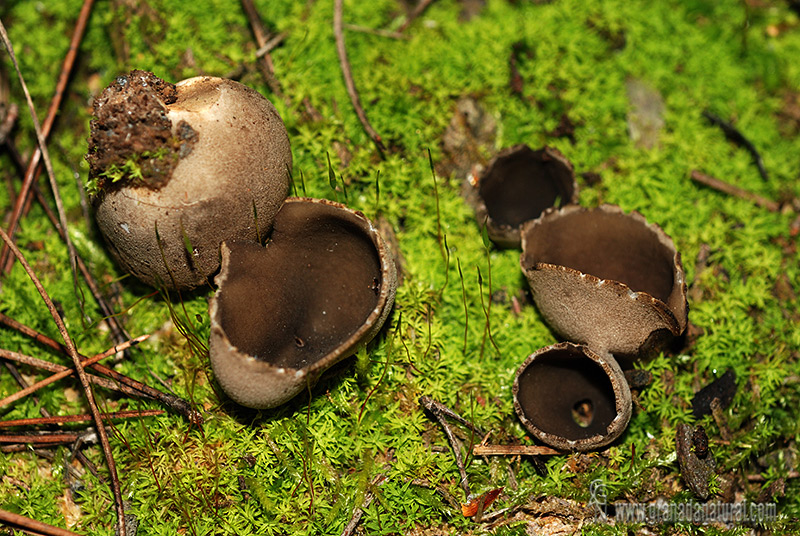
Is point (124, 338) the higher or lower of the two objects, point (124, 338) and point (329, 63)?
the lower

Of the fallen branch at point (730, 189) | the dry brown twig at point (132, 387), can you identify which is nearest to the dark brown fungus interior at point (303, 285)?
the dry brown twig at point (132, 387)

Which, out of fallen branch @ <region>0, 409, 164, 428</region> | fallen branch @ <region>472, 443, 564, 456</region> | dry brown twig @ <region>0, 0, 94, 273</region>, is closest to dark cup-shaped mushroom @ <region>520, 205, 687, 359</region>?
fallen branch @ <region>472, 443, 564, 456</region>

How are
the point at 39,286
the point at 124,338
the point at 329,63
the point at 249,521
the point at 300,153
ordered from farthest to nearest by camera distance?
the point at 329,63
the point at 300,153
the point at 124,338
the point at 39,286
the point at 249,521

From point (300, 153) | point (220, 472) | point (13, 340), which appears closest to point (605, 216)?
point (300, 153)

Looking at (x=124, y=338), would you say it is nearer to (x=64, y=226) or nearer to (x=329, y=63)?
(x=64, y=226)

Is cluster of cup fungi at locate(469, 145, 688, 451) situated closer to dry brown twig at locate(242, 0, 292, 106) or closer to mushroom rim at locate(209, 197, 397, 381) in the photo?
mushroom rim at locate(209, 197, 397, 381)

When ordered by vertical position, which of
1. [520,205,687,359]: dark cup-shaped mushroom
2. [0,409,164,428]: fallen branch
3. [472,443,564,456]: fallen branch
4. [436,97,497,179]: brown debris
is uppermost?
[436,97,497,179]: brown debris

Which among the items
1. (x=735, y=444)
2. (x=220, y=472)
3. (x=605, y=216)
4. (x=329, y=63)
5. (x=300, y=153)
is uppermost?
(x=329, y=63)
